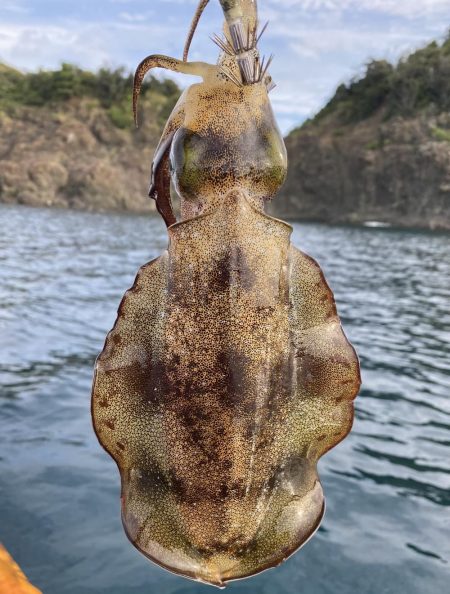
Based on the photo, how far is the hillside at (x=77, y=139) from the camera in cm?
5656

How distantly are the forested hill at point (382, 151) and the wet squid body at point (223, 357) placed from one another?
159ft

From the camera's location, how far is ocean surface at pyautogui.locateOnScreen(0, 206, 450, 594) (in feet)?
14.8

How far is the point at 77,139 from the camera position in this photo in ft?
205

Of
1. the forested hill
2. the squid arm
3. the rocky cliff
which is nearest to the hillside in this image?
the rocky cliff

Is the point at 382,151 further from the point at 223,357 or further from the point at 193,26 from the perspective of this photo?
the point at 223,357

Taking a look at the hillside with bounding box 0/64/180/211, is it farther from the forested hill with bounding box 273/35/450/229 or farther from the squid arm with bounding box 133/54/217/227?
the squid arm with bounding box 133/54/217/227

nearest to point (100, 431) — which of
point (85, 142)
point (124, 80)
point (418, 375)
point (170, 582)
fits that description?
point (170, 582)

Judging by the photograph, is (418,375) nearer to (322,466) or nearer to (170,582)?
(322,466)

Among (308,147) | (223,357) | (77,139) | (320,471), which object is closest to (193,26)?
(223,357)

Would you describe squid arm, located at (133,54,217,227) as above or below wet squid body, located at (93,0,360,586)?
above

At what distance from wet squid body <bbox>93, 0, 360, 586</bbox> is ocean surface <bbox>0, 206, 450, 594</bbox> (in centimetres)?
267

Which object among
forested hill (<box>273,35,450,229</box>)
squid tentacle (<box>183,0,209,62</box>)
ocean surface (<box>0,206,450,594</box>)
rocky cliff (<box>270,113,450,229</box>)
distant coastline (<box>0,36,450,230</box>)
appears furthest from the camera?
distant coastline (<box>0,36,450,230</box>)

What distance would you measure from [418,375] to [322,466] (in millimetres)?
3397

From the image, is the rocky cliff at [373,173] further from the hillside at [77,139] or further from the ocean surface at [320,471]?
the ocean surface at [320,471]
